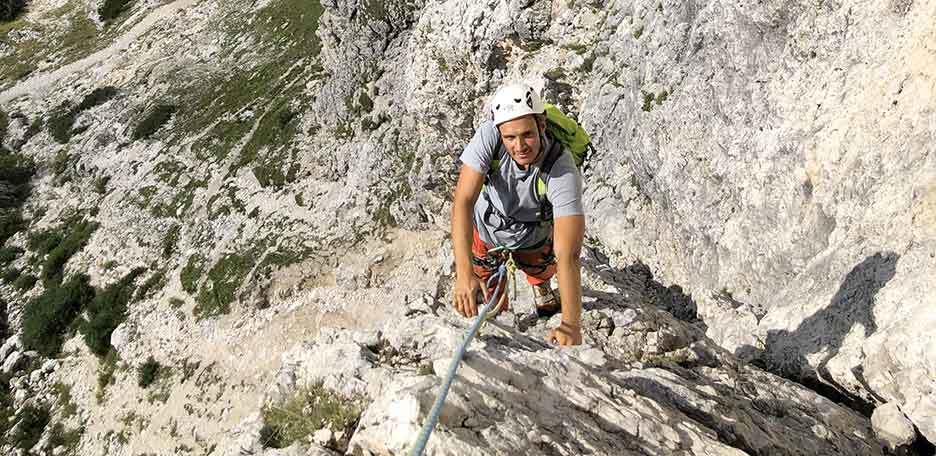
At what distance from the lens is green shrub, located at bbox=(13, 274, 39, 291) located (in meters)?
35.8

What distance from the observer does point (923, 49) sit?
8.80 m

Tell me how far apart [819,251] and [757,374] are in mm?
3191

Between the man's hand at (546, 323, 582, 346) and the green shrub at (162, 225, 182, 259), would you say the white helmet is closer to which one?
the man's hand at (546, 323, 582, 346)

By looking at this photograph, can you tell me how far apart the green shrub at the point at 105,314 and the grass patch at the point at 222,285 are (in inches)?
216

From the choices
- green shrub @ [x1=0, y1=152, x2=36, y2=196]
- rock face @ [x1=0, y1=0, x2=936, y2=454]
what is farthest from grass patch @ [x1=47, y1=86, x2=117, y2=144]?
green shrub @ [x1=0, y1=152, x2=36, y2=196]

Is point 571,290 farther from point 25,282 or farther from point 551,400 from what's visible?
point 25,282

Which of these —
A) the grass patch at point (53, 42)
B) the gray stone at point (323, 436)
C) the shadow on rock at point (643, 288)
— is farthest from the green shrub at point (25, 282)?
the gray stone at point (323, 436)

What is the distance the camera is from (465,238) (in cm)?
603

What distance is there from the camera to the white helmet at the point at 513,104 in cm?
546

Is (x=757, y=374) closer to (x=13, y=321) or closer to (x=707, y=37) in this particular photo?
(x=707, y=37)

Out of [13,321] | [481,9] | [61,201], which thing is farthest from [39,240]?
[481,9]

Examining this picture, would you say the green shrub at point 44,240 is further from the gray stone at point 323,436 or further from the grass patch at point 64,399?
the gray stone at point 323,436

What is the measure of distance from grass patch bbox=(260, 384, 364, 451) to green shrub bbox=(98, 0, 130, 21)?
76664mm

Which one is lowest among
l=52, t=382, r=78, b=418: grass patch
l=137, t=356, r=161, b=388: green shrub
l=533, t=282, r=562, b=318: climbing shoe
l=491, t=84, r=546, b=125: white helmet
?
l=52, t=382, r=78, b=418: grass patch
